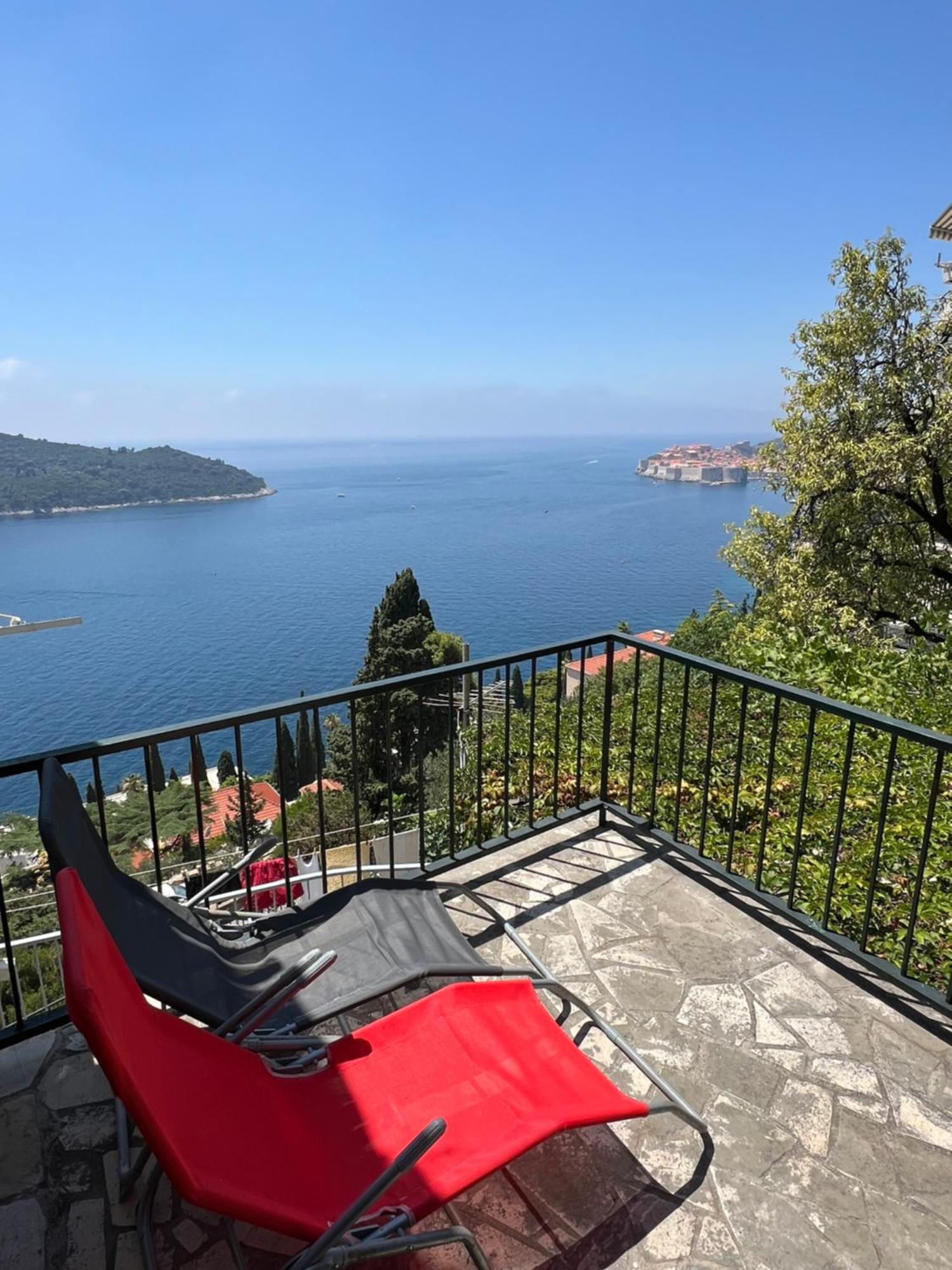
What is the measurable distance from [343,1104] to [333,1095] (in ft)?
0.12

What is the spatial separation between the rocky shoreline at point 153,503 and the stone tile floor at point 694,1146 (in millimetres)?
124217

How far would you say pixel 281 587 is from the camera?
266 feet

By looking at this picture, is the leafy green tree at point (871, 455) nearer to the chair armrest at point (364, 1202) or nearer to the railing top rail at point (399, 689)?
the railing top rail at point (399, 689)

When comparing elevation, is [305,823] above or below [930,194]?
below

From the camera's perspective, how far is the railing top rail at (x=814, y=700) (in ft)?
7.38

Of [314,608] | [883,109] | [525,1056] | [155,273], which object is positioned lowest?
[314,608]

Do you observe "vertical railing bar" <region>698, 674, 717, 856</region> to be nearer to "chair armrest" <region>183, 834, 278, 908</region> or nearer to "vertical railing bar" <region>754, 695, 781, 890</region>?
"vertical railing bar" <region>754, 695, 781, 890</region>

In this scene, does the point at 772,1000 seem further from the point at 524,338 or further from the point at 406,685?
the point at 524,338

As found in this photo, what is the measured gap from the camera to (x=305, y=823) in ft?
82.2

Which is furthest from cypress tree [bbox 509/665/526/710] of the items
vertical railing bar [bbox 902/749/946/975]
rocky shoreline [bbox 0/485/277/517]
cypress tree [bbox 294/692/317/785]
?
rocky shoreline [bbox 0/485/277/517]

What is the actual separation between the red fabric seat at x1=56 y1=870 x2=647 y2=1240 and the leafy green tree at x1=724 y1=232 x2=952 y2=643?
11509 millimetres

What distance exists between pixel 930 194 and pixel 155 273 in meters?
85.6

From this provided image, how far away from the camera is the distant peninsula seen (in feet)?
346

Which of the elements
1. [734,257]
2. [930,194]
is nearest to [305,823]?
[930,194]
